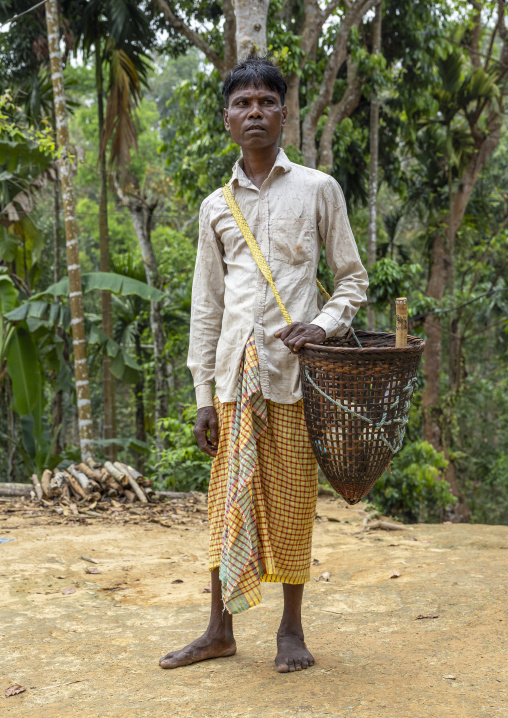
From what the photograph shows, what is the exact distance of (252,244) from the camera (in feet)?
7.78

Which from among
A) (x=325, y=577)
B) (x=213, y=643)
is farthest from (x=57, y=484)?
(x=213, y=643)

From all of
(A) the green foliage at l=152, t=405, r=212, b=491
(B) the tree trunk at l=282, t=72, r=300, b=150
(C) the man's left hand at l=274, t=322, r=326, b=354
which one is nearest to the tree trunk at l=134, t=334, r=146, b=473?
(A) the green foliage at l=152, t=405, r=212, b=491

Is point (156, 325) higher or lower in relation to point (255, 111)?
higher

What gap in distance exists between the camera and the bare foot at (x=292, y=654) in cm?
238

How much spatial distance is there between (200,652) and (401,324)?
1.40 meters

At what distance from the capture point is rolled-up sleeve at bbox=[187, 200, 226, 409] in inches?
100

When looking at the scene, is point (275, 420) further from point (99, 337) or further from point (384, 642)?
point (99, 337)

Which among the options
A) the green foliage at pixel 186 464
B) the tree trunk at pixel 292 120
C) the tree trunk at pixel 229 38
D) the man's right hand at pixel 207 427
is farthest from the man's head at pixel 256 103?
the tree trunk at pixel 229 38

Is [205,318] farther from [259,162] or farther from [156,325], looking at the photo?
[156,325]

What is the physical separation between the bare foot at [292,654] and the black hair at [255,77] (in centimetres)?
193

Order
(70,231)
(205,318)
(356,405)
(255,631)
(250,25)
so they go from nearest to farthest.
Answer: (356,405), (205,318), (255,631), (250,25), (70,231)

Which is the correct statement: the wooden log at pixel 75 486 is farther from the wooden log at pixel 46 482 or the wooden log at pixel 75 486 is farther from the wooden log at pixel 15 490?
the wooden log at pixel 15 490

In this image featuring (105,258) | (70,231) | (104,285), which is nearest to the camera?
(70,231)

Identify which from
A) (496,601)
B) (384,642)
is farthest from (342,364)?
(496,601)
